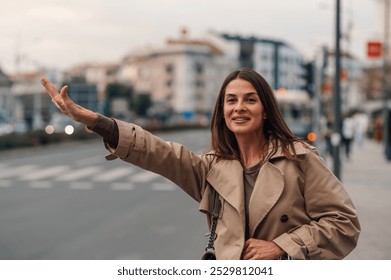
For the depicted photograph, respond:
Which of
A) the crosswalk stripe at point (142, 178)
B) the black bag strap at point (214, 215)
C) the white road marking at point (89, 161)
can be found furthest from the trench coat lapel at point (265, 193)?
the white road marking at point (89, 161)

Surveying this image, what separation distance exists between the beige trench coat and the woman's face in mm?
122

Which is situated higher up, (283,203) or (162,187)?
(283,203)

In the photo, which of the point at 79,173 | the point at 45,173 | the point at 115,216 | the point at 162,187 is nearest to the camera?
the point at 115,216

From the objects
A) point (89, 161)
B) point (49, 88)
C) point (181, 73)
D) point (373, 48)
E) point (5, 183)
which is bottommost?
point (181, 73)

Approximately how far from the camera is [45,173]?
1928 centimetres

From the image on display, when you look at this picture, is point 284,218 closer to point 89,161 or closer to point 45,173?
point 45,173

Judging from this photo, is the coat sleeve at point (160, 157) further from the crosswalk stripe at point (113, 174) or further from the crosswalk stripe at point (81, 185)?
the crosswalk stripe at point (113, 174)

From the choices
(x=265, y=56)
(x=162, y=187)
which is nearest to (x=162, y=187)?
(x=162, y=187)

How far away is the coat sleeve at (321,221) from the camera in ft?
7.37

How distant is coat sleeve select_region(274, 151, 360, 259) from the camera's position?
225 centimetres

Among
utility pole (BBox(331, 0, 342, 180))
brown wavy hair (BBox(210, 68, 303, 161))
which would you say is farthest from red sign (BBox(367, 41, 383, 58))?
brown wavy hair (BBox(210, 68, 303, 161))

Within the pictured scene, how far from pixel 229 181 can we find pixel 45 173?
57.4 ft
